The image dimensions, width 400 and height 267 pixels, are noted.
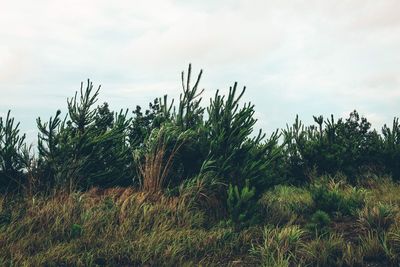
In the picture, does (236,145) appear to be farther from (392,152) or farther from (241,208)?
(392,152)

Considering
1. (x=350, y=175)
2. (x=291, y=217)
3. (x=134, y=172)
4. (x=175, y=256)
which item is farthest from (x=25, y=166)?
(x=350, y=175)

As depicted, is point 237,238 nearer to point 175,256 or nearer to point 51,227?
point 175,256

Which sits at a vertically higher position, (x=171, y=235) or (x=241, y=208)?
(x=241, y=208)

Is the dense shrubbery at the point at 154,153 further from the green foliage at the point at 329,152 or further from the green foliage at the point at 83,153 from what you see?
the green foliage at the point at 329,152

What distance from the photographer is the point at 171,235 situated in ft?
21.1

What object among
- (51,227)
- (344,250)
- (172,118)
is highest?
(172,118)

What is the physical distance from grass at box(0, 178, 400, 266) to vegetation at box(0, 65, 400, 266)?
0.02 meters

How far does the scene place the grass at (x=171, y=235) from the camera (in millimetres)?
5816

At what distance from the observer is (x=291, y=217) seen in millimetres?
7496

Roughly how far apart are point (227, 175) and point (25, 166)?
3932 millimetres

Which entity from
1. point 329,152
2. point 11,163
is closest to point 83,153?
point 11,163

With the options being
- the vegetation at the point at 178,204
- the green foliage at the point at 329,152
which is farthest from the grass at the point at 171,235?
the green foliage at the point at 329,152

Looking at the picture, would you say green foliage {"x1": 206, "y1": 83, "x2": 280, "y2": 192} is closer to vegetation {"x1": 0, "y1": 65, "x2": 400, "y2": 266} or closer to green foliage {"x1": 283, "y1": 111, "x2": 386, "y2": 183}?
vegetation {"x1": 0, "y1": 65, "x2": 400, "y2": 266}

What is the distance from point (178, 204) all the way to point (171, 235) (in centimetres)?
102
